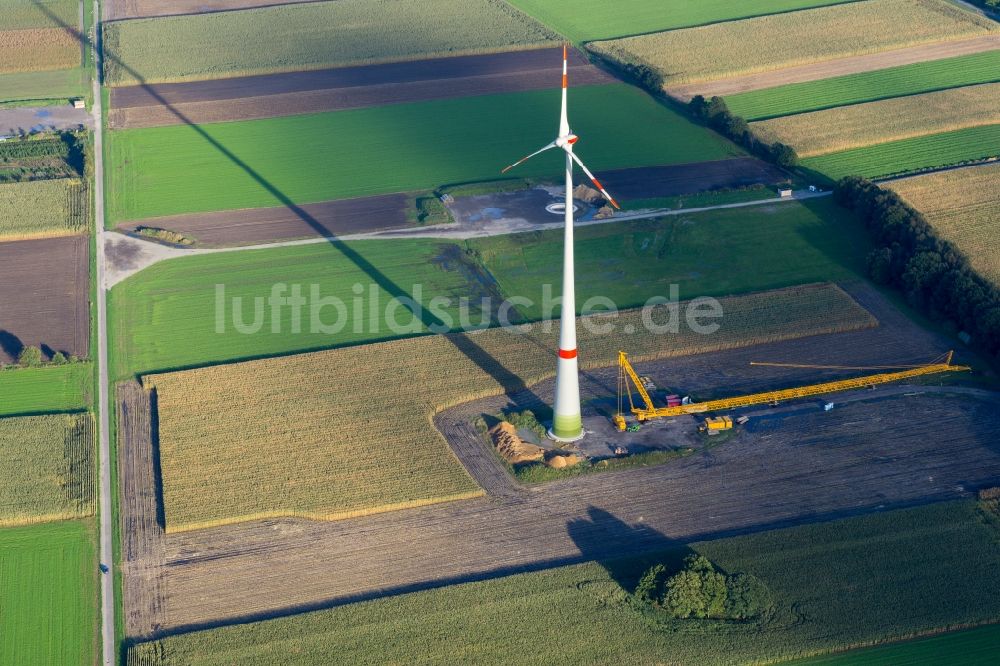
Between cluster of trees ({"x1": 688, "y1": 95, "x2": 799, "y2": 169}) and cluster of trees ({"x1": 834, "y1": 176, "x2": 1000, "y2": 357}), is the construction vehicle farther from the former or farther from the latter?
cluster of trees ({"x1": 688, "y1": 95, "x2": 799, "y2": 169})

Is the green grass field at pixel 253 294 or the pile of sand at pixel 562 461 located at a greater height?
the green grass field at pixel 253 294

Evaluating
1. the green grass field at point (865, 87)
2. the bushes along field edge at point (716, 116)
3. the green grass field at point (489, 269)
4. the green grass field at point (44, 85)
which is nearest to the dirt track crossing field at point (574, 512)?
the green grass field at point (489, 269)

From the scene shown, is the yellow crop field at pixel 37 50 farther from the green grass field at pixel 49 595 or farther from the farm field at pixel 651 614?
the farm field at pixel 651 614

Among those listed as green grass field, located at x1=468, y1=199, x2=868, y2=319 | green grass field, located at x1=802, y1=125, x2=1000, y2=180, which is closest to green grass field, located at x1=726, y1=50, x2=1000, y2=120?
green grass field, located at x1=802, y1=125, x2=1000, y2=180

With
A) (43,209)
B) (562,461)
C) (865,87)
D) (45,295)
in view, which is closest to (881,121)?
(865,87)

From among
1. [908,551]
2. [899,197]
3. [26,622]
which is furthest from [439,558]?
[899,197]

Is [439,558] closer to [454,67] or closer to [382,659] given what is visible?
[382,659]
